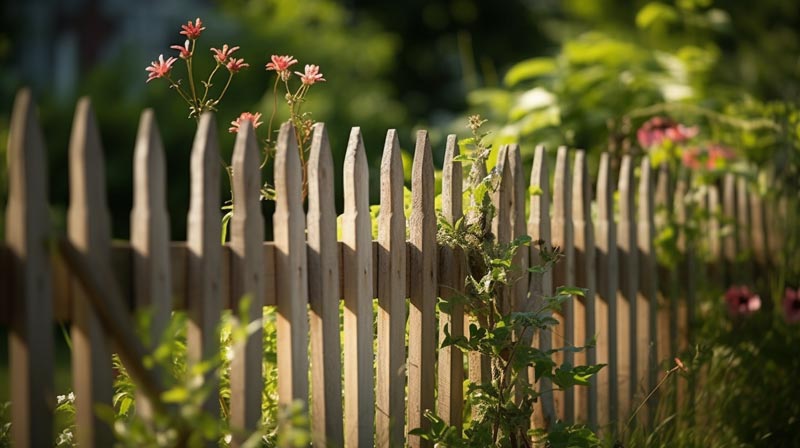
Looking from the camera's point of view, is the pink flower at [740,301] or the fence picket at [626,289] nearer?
the fence picket at [626,289]

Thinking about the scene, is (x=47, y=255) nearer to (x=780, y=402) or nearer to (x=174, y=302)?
(x=174, y=302)

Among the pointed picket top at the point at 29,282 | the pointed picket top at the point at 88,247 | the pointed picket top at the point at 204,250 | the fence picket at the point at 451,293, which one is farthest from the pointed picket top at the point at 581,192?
the pointed picket top at the point at 29,282

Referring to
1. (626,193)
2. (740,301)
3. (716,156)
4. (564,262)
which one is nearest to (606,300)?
(564,262)

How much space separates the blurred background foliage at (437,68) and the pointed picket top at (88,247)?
2.79 m

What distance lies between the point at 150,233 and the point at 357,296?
0.70 m

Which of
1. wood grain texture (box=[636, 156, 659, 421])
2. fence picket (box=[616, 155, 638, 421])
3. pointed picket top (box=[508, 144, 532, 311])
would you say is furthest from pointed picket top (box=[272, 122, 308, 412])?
wood grain texture (box=[636, 156, 659, 421])

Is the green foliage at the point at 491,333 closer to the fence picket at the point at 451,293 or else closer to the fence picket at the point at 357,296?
the fence picket at the point at 451,293

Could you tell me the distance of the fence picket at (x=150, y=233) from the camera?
2.06 meters

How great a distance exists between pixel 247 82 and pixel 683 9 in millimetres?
7249

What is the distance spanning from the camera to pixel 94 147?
1972mm

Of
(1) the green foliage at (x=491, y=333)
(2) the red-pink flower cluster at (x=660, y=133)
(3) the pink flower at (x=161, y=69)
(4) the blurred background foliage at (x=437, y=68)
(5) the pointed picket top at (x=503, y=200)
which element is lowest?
(1) the green foliage at (x=491, y=333)

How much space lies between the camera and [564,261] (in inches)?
140

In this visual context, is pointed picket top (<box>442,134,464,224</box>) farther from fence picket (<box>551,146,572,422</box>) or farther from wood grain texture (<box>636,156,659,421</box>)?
wood grain texture (<box>636,156,659,421</box>)

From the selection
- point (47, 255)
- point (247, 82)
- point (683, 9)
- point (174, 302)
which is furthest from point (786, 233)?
point (247, 82)
